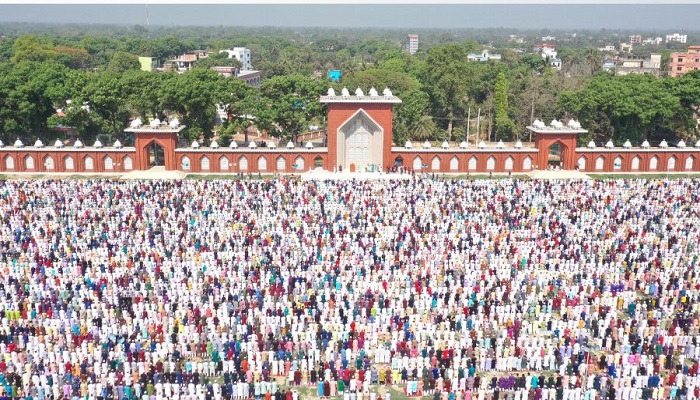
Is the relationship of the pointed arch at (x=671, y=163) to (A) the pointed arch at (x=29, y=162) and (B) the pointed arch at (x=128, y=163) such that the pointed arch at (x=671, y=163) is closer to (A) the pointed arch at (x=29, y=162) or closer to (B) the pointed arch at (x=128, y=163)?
(B) the pointed arch at (x=128, y=163)

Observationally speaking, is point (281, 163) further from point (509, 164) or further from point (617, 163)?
point (617, 163)

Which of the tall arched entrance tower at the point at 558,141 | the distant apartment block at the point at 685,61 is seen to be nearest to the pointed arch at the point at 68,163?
the tall arched entrance tower at the point at 558,141

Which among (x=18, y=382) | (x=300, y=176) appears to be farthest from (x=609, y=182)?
(x=18, y=382)

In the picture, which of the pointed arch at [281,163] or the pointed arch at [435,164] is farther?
the pointed arch at [435,164]

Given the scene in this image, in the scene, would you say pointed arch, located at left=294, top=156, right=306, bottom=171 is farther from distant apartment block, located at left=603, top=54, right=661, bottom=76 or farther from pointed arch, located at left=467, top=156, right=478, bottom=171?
distant apartment block, located at left=603, top=54, right=661, bottom=76

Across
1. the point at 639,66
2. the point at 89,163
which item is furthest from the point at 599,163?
the point at 639,66
